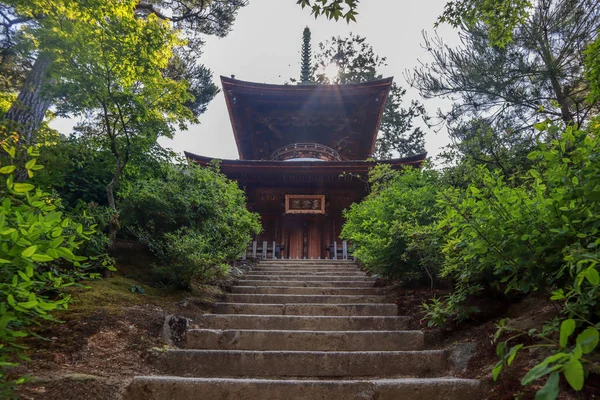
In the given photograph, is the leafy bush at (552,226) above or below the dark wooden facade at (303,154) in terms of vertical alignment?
below

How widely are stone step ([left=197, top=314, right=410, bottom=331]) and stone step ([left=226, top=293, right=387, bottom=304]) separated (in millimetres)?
796

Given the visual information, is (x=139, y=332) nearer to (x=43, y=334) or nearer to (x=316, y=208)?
(x=43, y=334)

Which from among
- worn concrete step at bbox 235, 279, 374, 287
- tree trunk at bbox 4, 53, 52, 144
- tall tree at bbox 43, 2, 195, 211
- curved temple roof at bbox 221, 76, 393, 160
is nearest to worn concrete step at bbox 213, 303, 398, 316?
worn concrete step at bbox 235, 279, 374, 287

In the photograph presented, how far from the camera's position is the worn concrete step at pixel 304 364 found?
2.81 m

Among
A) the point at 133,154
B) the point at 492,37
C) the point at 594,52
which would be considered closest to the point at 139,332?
the point at 133,154

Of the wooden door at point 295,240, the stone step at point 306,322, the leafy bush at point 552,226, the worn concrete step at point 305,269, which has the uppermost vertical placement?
the wooden door at point 295,240

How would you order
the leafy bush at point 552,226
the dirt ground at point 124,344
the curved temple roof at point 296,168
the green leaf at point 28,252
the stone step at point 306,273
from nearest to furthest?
the green leaf at point 28,252, the leafy bush at point 552,226, the dirt ground at point 124,344, the stone step at point 306,273, the curved temple roof at point 296,168

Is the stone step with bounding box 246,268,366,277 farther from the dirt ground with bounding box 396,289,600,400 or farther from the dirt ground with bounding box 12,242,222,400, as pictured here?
the dirt ground with bounding box 396,289,600,400

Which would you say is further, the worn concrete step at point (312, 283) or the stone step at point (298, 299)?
the worn concrete step at point (312, 283)

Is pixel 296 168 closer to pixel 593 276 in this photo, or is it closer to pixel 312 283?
pixel 312 283

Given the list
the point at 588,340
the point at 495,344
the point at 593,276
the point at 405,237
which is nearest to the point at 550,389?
the point at 588,340

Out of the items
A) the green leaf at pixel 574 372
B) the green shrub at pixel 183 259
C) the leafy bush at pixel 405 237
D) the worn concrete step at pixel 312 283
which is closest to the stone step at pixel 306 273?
the worn concrete step at pixel 312 283

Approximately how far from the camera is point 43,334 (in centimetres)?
266

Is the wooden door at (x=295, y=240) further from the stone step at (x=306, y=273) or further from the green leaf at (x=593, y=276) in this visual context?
the green leaf at (x=593, y=276)
